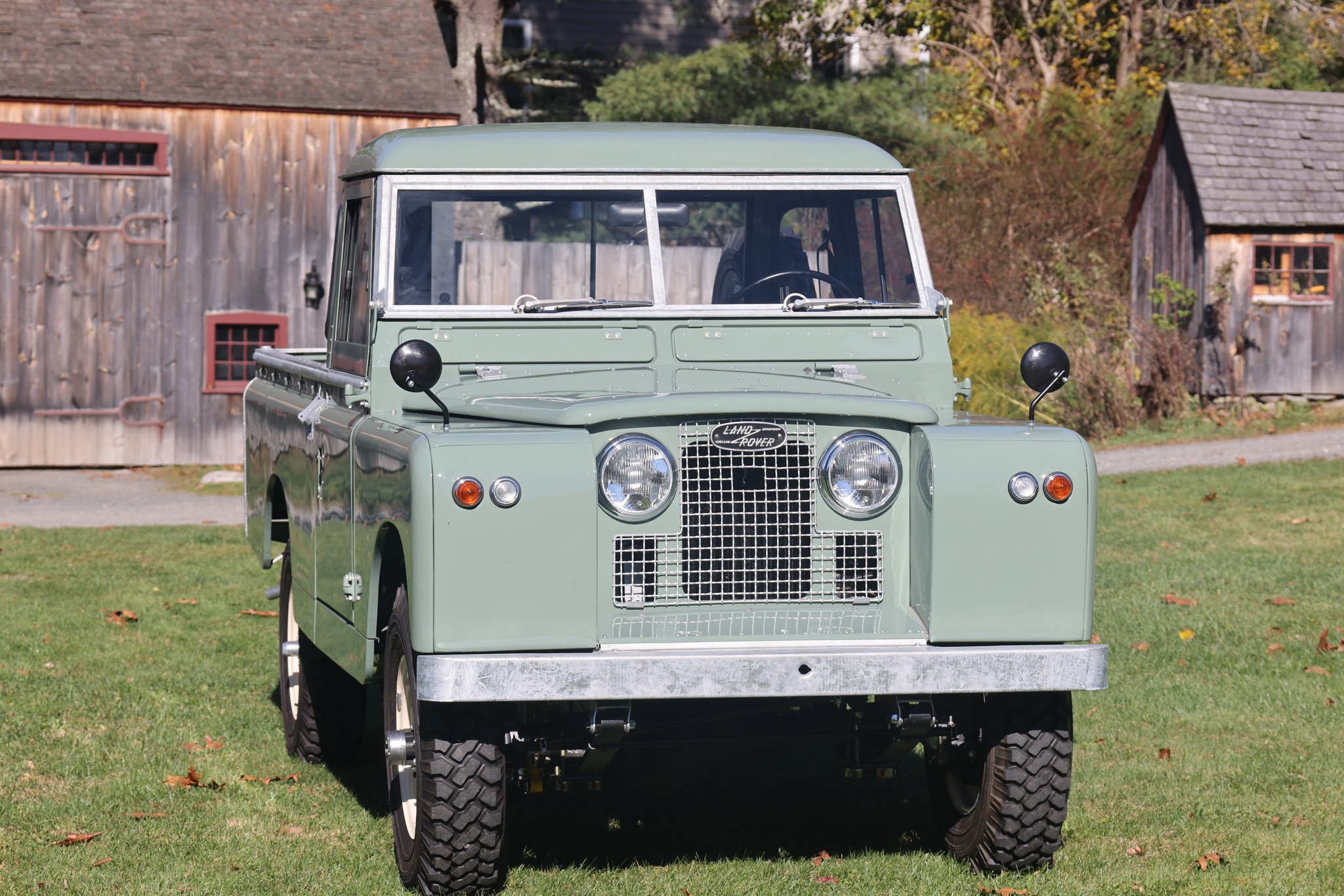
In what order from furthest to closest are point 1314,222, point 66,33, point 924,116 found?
point 924,116 → point 1314,222 → point 66,33

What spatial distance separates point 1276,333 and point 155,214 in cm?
1327

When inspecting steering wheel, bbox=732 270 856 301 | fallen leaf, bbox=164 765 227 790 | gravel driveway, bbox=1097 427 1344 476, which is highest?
steering wheel, bbox=732 270 856 301

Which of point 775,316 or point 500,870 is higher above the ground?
point 775,316

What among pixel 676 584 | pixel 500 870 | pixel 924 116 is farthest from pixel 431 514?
pixel 924 116

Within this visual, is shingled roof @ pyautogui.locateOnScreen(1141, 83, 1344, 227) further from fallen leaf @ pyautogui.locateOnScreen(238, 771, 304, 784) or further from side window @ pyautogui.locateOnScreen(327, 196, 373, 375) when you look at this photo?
fallen leaf @ pyautogui.locateOnScreen(238, 771, 304, 784)

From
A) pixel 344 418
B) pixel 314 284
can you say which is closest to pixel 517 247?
pixel 344 418

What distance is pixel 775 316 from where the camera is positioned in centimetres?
612

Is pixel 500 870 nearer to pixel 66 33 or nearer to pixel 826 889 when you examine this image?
pixel 826 889

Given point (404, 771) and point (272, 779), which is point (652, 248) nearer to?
point (404, 771)

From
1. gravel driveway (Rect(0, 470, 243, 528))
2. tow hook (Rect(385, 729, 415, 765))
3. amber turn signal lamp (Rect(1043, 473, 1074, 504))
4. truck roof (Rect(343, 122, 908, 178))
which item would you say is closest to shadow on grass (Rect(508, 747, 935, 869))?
tow hook (Rect(385, 729, 415, 765))

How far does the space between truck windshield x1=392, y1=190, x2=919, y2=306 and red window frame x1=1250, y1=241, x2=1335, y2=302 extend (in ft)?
52.3

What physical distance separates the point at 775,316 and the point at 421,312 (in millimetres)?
1255

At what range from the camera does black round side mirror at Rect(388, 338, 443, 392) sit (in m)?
5.11

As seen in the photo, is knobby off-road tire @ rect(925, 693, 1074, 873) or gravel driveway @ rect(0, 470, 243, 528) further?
gravel driveway @ rect(0, 470, 243, 528)
